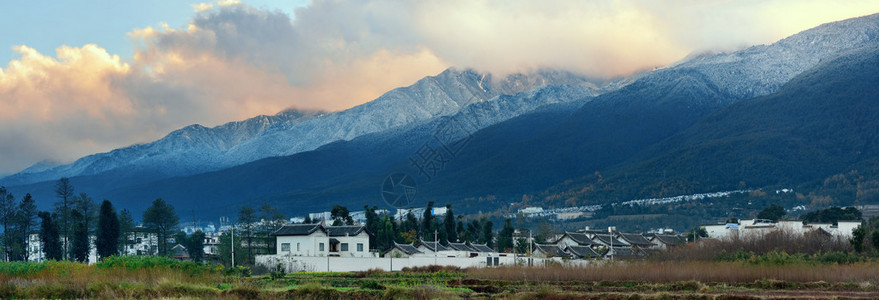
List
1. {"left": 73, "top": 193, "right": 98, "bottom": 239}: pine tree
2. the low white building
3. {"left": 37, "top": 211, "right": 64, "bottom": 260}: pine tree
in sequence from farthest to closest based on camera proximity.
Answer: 1. the low white building
2. {"left": 73, "top": 193, "right": 98, "bottom": 239}: pine tree
3. {"left": 37, "top": 211, "right": 64, "bottom": 260}: pine tree

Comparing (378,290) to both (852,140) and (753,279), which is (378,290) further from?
(852,140)

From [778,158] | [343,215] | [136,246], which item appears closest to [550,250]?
[343,215]

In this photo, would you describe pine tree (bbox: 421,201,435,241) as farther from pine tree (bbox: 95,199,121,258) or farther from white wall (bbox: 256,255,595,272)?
pine tree (bbox: 95,199,121,258)

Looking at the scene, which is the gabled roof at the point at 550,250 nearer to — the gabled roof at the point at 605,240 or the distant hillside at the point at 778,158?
the gabled roof at the point at 605,240

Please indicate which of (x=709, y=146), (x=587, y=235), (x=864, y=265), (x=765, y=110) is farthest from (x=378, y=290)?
(x=765, y=110)

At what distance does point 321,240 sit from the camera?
7212 centimetres

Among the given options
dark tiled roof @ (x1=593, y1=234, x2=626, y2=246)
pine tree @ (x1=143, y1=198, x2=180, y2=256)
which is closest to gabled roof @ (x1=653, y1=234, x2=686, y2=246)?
dark tiled roof @ (x1=593, y1=234, x2=626, y2=246)

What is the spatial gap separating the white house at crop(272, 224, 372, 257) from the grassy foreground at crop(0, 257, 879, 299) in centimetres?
1871

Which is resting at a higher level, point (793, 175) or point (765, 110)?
point (765, 110)

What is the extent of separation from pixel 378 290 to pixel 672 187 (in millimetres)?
143391

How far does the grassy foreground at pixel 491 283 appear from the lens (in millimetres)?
31266

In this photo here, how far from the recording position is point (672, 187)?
170250mm

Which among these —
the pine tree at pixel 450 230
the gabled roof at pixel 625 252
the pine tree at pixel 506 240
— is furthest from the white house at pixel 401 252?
the pine tree at pixel 506 240

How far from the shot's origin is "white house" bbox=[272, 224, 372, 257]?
71.4m
